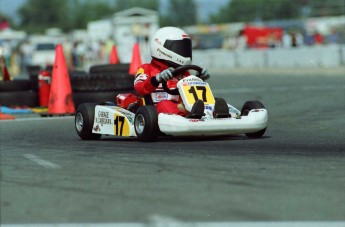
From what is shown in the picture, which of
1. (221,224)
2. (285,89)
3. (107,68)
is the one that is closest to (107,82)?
(107,68)

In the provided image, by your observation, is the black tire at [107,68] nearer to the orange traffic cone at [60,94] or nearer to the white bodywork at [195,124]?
the orange traffic cone at [60,94]

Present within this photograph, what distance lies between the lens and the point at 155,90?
11172 mm

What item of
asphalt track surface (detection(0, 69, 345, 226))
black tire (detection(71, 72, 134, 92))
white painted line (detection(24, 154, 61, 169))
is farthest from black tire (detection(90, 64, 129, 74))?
white painted line (detection(24, 154, 61, 169))

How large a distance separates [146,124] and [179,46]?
1296mm

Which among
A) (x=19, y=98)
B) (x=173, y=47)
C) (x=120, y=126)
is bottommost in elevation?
(x=120, y=126)

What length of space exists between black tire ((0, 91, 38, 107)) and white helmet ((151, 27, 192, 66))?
6800mm

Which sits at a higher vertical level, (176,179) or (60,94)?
(60,94)

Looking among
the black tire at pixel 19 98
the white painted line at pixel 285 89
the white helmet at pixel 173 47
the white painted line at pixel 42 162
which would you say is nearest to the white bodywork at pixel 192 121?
the white helmet at pixel 173 47

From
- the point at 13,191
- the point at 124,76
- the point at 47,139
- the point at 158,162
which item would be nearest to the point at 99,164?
the point at 158,162

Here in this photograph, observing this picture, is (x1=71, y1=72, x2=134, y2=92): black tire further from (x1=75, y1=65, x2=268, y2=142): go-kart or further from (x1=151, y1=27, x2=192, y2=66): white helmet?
(x1=151, y1=27, x2=192, y2=66): white helmet

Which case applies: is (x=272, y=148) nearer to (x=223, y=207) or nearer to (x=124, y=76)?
(x=223, y=207)

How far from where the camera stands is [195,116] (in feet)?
34.5

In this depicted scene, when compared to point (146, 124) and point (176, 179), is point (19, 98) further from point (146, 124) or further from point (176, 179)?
point (176, 179)

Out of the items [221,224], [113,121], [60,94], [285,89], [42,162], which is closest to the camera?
[221,224]
